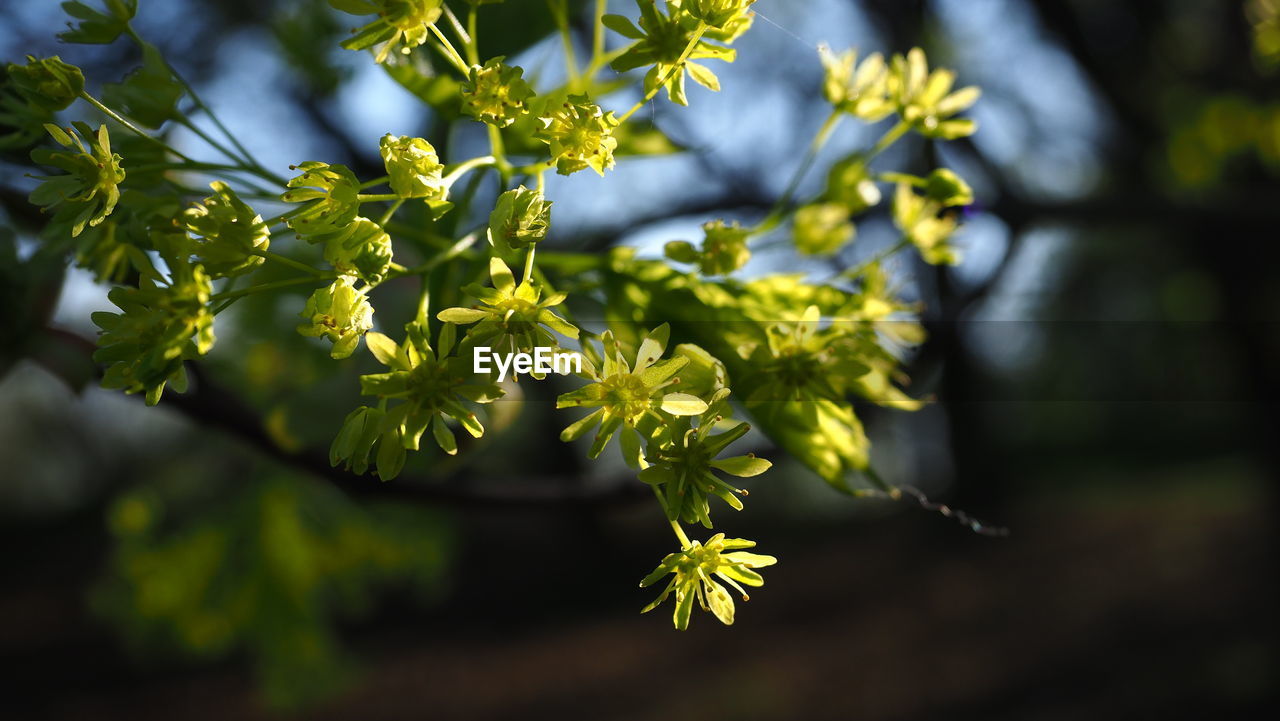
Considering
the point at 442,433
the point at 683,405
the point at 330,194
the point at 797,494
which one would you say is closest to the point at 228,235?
the point at 330,194

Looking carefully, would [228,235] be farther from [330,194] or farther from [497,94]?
[497,94]

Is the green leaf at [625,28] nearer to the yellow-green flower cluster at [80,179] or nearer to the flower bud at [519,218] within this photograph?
the flower bud at [519,218]

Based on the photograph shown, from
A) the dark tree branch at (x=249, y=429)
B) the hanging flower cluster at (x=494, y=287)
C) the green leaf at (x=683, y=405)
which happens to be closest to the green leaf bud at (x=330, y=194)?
the hanging flower cluster at (x=494, y=287)

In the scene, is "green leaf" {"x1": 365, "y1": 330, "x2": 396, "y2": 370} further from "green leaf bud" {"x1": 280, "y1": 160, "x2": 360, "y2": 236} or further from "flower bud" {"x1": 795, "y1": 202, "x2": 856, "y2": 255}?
"flower bud" {"x1": 795, "y1": 202, "x2": 856, "y2": 255}

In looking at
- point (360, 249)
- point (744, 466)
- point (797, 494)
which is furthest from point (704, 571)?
point (797, 494)

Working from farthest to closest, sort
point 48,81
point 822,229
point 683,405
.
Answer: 1. point 822,229
2. point 48,81
3. point 683,405

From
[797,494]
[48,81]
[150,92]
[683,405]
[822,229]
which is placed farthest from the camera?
[797,494]

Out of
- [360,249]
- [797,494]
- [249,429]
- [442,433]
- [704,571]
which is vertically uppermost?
[360,249]

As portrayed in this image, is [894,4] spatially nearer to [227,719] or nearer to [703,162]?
[703,162]

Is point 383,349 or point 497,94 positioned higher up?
point 497,94

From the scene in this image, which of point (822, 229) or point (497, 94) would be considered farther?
point (822, 229)
